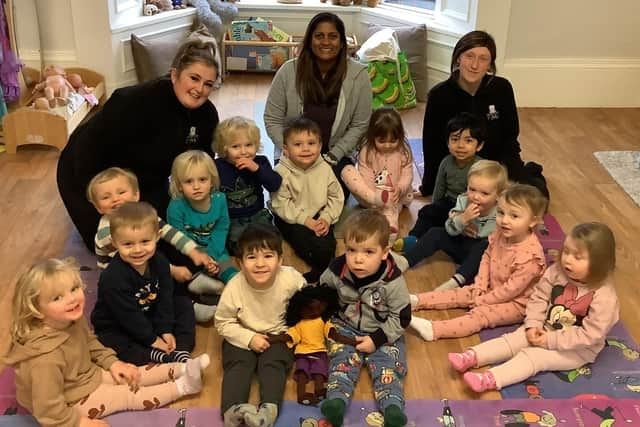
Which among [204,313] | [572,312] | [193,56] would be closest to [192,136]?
[193,56]

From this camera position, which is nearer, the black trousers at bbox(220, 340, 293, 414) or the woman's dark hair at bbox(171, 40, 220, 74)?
the black trousers at bbox(220, 340, 293, 414)

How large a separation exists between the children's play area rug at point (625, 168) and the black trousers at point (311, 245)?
5.11ft

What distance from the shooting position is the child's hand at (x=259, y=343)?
2129 mm

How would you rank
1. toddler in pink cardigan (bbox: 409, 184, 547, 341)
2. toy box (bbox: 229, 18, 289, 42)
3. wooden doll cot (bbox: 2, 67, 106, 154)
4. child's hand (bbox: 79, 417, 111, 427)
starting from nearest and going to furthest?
child's hand (bbox: 79, 417, 111, 427), toddler in pink cardigan (bbox: 409, 184, 547, 341), wooden doll cot (bbox: 2, 67, 106, 154), toy box (bbox: 229, 18, 289, 42)

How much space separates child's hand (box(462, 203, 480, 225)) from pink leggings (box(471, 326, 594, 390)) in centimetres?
51

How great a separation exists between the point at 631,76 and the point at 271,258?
344 centimetres

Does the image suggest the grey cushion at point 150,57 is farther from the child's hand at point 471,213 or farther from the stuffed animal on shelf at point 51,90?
the child's hand at point 471,213

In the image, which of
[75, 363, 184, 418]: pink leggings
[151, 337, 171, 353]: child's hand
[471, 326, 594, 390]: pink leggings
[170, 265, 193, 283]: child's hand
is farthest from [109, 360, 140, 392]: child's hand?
[471, 326, 594, 390]: pink leggings

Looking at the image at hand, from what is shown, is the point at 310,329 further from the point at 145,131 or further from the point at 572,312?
the point at 145,131

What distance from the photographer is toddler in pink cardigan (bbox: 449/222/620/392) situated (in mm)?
2100

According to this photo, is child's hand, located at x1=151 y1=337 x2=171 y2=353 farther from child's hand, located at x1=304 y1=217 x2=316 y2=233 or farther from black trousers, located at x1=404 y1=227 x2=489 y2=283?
black trousers, located at x1=404 y1=227 x2=489 y2=283

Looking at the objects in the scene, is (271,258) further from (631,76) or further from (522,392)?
(631,76)

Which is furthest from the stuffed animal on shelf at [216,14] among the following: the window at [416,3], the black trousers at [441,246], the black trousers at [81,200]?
the black trousers at [441,246]

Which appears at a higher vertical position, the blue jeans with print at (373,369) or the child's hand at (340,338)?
the child's hand at (340,338)
